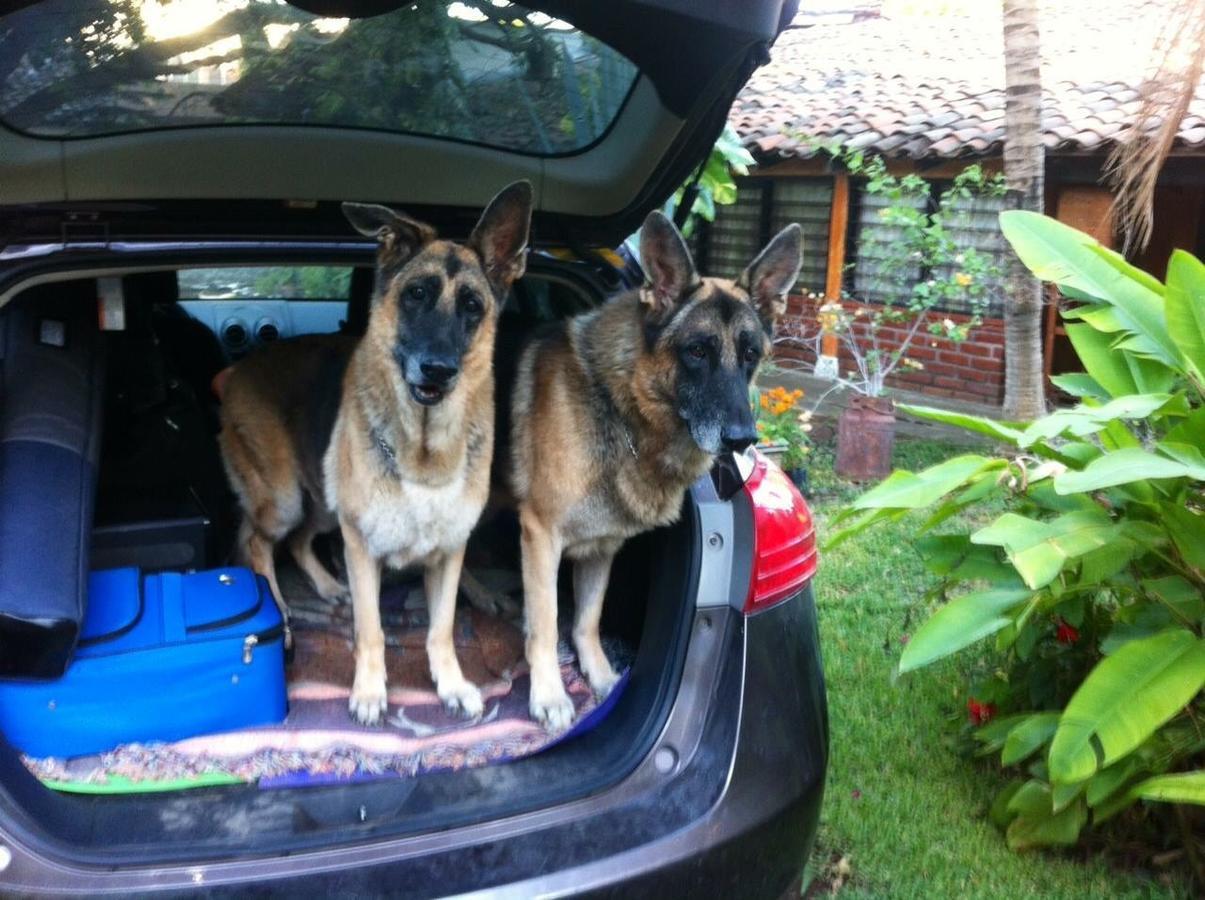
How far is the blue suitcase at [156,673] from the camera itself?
238 centimetres

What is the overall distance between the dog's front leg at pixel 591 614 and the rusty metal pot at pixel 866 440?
15.3 ft

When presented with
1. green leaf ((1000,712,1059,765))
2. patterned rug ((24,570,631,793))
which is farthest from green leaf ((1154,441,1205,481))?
patterned rug ((24,570,631,793))

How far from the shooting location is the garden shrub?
→ 2.71 m

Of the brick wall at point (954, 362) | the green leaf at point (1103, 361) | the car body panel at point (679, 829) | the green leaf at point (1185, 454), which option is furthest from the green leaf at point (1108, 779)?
the brick wall at point (954, 362)

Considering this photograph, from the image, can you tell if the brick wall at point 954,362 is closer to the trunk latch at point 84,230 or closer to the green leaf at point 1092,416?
the green leaf at point 1092,416

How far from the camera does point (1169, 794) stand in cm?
265

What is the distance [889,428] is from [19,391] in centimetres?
602

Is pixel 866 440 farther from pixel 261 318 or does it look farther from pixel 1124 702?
pixel 1124 702

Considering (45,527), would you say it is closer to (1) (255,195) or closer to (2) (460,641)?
(1) (255,195)

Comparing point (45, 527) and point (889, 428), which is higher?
point (45, 527)

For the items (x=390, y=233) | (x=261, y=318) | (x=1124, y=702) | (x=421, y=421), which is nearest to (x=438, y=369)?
(x=421, y=421)

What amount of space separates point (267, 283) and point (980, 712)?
352 centimetres

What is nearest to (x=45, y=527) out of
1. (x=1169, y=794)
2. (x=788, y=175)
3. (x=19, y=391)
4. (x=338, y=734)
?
(x=19, y=391)

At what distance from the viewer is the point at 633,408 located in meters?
3.03
